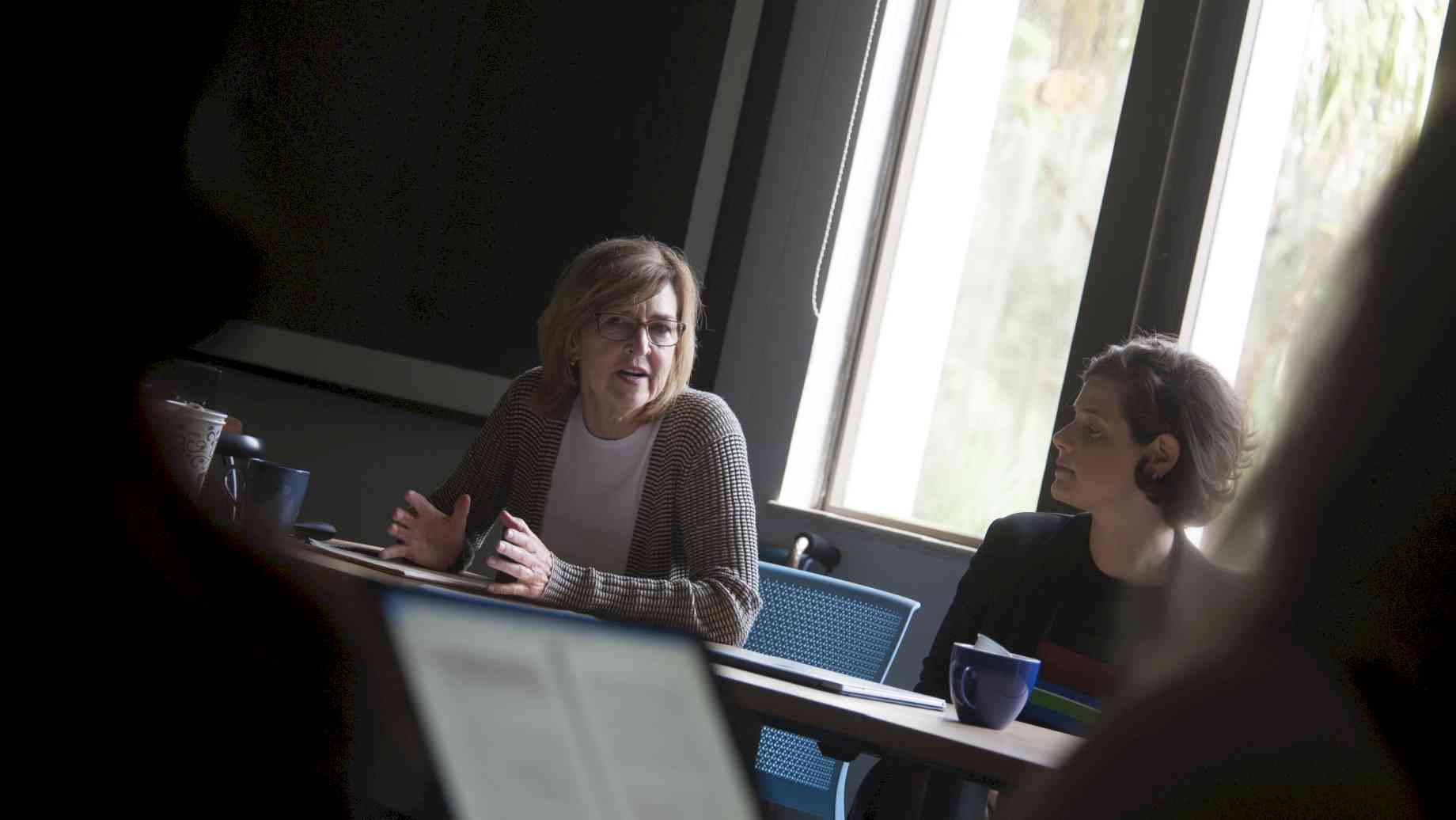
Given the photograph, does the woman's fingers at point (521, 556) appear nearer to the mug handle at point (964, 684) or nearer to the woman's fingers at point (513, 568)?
the woman's fingers at point (513, 568)

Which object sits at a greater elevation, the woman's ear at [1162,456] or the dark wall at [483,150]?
the dark wall at [483,150]

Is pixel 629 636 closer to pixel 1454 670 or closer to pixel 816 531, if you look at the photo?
pixel 1454 670

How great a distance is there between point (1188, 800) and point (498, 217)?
135 inches

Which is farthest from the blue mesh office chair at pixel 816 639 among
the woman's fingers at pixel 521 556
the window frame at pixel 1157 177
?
the window frame at pixel 1157 177

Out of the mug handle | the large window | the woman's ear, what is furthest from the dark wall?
the mug handle

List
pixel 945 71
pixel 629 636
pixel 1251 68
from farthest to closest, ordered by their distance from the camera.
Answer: pixel 945 71 < pixel 1251 68 < pixel 629 636

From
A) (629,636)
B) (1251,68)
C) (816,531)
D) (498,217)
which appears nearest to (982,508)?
(816,531)

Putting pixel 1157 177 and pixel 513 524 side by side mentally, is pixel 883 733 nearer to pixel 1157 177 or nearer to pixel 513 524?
pixel 513 524

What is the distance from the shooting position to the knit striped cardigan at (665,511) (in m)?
1.97

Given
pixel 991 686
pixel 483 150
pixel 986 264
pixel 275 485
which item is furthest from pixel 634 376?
pixel 483 150

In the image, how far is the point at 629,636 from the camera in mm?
405

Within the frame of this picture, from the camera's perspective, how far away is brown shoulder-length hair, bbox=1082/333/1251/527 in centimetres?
235

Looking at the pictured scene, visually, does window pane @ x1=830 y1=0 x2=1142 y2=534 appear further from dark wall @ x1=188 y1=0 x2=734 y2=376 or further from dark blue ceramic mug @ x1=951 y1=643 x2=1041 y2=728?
dark blue ceramic mug @ x1=951 y1=643 x2=1041 y2=728

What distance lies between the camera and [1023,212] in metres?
3.26
